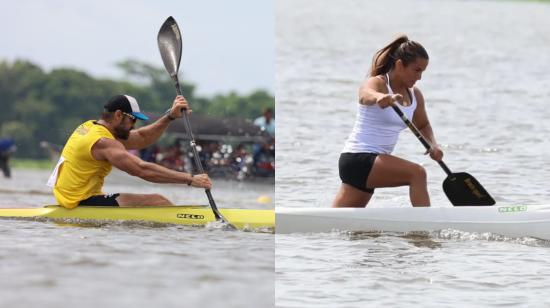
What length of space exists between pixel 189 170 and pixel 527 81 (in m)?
7.23

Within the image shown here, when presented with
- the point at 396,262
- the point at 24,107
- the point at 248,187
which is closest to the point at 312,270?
the point at 396,262

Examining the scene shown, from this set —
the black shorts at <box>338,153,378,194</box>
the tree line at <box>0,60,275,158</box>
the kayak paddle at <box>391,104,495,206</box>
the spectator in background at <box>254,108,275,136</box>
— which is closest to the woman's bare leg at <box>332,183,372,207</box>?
the black shorts at <box>338,153,378,194</box>

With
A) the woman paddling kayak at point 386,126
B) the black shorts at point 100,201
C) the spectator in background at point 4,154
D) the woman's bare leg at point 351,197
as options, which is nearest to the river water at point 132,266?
the black shorts at point 100,201

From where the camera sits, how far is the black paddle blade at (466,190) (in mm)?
8211

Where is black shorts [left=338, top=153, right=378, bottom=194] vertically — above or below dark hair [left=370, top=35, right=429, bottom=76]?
below

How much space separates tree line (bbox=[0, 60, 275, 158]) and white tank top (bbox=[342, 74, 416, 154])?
6808 cm

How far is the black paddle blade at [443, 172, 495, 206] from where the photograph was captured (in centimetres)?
821

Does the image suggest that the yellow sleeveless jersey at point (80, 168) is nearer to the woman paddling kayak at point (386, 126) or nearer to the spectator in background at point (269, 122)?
the woman paddling kayak at point (386, 126)

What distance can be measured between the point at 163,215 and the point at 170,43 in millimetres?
2702

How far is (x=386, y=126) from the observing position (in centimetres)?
756

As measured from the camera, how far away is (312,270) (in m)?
6.36

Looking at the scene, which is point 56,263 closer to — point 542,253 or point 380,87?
point 380,87

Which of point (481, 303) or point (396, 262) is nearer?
point (481, 303)

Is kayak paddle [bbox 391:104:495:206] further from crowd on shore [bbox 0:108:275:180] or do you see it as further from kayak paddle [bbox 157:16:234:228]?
crowd on shore [bbox 0:108:275:180]
